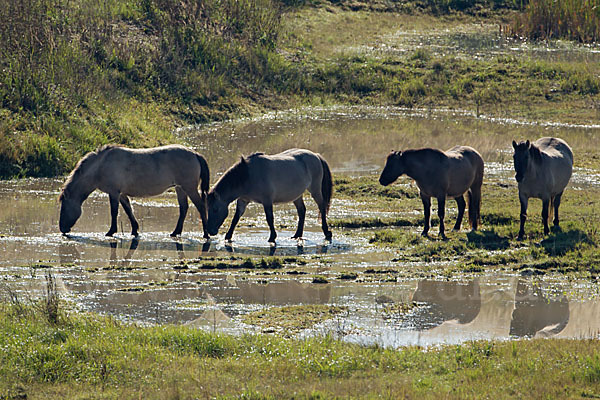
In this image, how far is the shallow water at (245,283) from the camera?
369 inches

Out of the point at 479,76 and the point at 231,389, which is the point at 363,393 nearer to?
the point at 231,389

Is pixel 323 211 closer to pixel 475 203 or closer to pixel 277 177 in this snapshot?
pixel 277 177

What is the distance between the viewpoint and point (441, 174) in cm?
1446

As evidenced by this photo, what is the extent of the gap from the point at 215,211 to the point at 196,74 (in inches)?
594

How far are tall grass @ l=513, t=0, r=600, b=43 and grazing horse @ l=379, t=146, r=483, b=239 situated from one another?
2252cm

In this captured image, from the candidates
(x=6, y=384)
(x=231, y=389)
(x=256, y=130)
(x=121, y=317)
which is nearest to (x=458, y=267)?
(x=121, y=317)

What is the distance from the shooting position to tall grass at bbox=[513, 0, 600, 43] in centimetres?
3538

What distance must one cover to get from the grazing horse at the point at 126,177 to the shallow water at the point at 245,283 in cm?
39

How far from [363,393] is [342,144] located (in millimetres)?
17292

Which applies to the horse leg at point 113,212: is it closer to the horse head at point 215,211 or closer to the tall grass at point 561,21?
the horse head at point 215,211

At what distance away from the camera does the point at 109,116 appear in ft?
72.3

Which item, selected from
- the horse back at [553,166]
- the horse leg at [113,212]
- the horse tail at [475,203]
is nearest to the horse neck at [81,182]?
the horse leg at [113,212]

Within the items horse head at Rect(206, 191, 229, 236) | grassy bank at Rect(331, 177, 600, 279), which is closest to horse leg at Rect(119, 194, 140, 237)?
horse head at Rect(206, 191, 229, 236)

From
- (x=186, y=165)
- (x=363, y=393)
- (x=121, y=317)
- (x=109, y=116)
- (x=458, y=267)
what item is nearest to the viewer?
(x=363, y=393)
